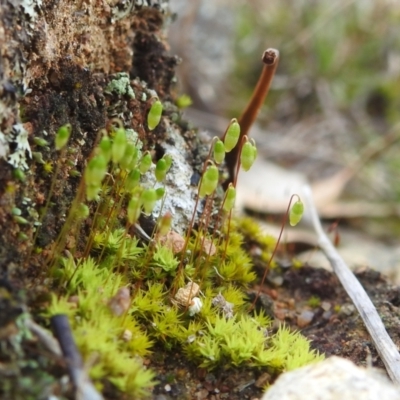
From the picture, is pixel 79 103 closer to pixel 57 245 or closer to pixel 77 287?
pixel 57 245

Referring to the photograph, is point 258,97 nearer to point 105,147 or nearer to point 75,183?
point 75,183

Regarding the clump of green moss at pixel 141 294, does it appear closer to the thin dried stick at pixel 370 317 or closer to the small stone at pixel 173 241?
the small stone at pixel 173 241

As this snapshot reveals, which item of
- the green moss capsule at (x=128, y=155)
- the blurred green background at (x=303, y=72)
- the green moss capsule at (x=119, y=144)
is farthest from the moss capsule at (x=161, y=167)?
the blurred green background at (x=303, y=72)

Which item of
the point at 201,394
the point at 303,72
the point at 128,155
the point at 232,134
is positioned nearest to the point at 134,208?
the point at 128,155

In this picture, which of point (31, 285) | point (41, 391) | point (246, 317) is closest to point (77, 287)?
point (31, 285)

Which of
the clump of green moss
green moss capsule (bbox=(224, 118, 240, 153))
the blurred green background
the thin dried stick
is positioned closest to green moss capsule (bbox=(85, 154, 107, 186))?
the clump of green moss

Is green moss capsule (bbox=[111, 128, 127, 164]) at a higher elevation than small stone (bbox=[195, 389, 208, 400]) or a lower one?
higher

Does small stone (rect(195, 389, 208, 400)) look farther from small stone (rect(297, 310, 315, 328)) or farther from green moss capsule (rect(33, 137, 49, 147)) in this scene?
green moss capsule (rect(33, 137, 49, 147))
